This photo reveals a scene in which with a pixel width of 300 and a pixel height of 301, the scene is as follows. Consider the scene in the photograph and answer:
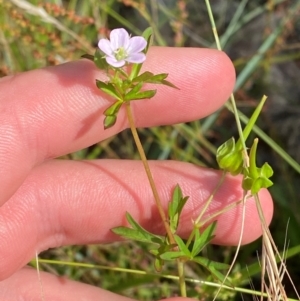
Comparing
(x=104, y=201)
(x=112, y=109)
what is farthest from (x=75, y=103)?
(x=104, y=201)

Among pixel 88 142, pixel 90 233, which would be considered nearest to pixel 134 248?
pixel 90 233

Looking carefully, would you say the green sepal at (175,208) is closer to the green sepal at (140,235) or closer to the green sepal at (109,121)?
the green sepal at (140,235)

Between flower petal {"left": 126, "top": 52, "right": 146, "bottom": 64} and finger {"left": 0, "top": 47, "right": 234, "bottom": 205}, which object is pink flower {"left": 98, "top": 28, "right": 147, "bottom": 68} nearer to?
A: flower petal {"left": 126, "top": 52, "right": 146, "bottom": 64}

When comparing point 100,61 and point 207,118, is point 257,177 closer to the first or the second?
point 100,61

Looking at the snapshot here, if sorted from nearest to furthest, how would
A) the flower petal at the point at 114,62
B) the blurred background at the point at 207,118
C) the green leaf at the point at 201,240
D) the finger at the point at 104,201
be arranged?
the flower petal at the point at 114,62 < the green leaf at the point at 201,240 < the finger at the point at 104,201 < the blurred background at the point at 207,118

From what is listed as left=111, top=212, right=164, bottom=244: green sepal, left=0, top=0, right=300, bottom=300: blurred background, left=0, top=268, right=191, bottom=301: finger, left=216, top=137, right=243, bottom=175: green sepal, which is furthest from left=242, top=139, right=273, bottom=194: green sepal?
left=0, top=268, right=191, bottom=301: finger

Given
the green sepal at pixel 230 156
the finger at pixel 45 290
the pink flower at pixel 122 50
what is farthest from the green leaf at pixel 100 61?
the finger at pixel 45 290

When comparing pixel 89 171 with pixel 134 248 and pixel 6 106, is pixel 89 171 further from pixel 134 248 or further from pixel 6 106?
pixel 134 248
